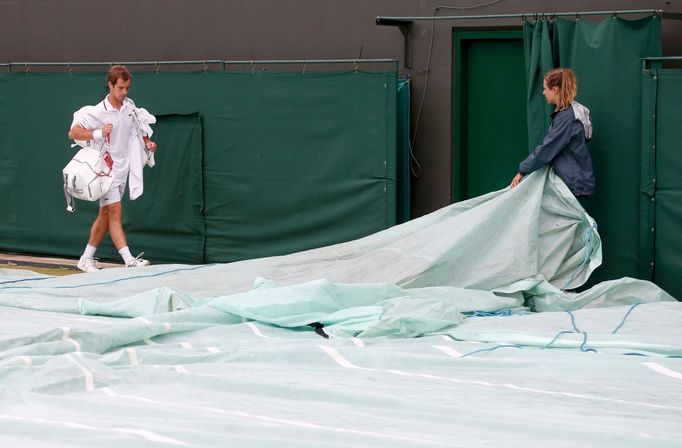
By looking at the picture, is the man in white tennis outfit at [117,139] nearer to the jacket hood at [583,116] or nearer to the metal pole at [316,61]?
the metal pole at [316,61]

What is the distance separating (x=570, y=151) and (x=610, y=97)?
661mm

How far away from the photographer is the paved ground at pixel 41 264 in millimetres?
12523

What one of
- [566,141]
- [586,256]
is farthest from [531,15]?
[586,256]

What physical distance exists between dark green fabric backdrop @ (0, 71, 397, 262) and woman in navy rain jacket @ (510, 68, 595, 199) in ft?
6.21

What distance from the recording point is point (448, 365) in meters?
6.17

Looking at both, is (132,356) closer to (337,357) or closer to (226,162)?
(337,357)

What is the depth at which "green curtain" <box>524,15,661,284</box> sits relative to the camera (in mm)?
9719

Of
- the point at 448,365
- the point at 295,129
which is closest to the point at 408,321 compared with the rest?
the point at 448,365

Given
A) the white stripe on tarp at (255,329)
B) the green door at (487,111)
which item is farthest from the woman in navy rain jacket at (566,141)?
the white stripe on tarp at (255,329)

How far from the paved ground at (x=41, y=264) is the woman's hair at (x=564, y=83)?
5.32 meters

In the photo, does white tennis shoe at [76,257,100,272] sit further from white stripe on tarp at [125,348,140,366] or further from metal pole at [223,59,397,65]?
white stripe on tarp at [125,348,140,366]

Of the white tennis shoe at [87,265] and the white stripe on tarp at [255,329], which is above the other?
the white stripe on tarp at [255,329]

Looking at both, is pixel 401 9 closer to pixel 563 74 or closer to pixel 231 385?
pixel 563 74

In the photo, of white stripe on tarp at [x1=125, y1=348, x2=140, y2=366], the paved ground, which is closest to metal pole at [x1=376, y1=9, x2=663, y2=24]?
the paved ground
